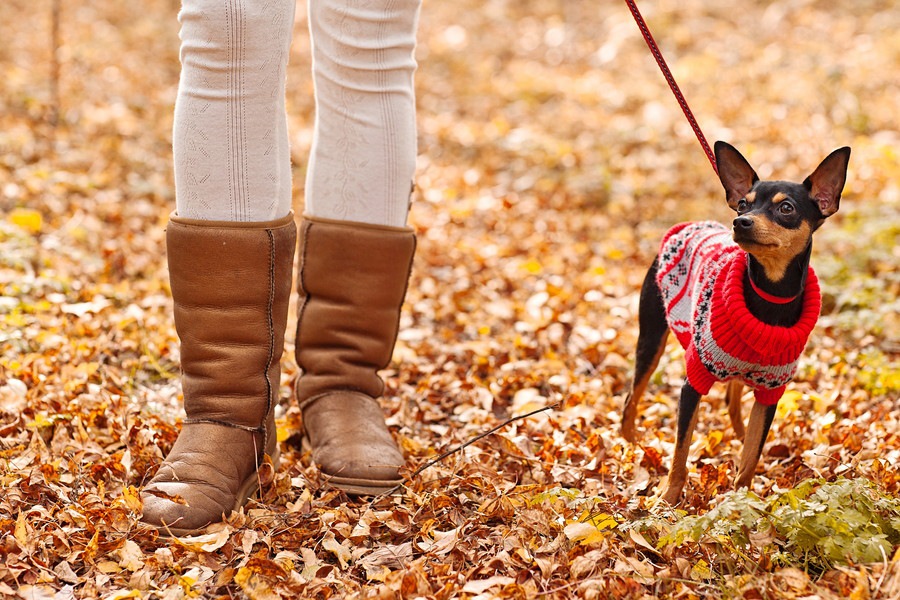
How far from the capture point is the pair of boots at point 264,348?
2.35 m

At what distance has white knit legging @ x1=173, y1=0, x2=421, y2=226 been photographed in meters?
2.27

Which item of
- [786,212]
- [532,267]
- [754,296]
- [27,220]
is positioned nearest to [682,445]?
[754,296]

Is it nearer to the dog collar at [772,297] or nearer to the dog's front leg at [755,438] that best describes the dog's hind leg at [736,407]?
the dog's front leg at [755,438]

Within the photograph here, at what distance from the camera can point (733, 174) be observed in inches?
97.4

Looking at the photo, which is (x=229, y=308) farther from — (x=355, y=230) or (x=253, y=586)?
(x=253, y=586)

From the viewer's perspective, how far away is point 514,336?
414 cm

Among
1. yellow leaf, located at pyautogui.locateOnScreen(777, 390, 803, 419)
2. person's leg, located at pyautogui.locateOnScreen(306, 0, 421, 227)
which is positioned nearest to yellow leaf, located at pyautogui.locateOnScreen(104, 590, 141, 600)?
person's leg, located at pyautogui.locateOnScreen(306, 0, 421, 227)

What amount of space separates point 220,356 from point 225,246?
32 centimetres

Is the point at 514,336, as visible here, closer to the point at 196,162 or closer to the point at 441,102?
the point at 196,162

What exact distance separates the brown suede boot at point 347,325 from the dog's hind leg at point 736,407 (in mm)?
1181

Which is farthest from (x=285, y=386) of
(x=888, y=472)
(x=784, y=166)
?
(x=784, y=166)

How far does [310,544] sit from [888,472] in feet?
5.45

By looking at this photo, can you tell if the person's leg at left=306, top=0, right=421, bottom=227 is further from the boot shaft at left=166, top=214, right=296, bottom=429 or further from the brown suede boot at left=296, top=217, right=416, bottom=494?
the boot shaft at left=166, top=214, right=296, bottom=429

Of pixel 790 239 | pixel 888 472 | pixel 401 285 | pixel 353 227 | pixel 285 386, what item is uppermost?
pixel 790 239
